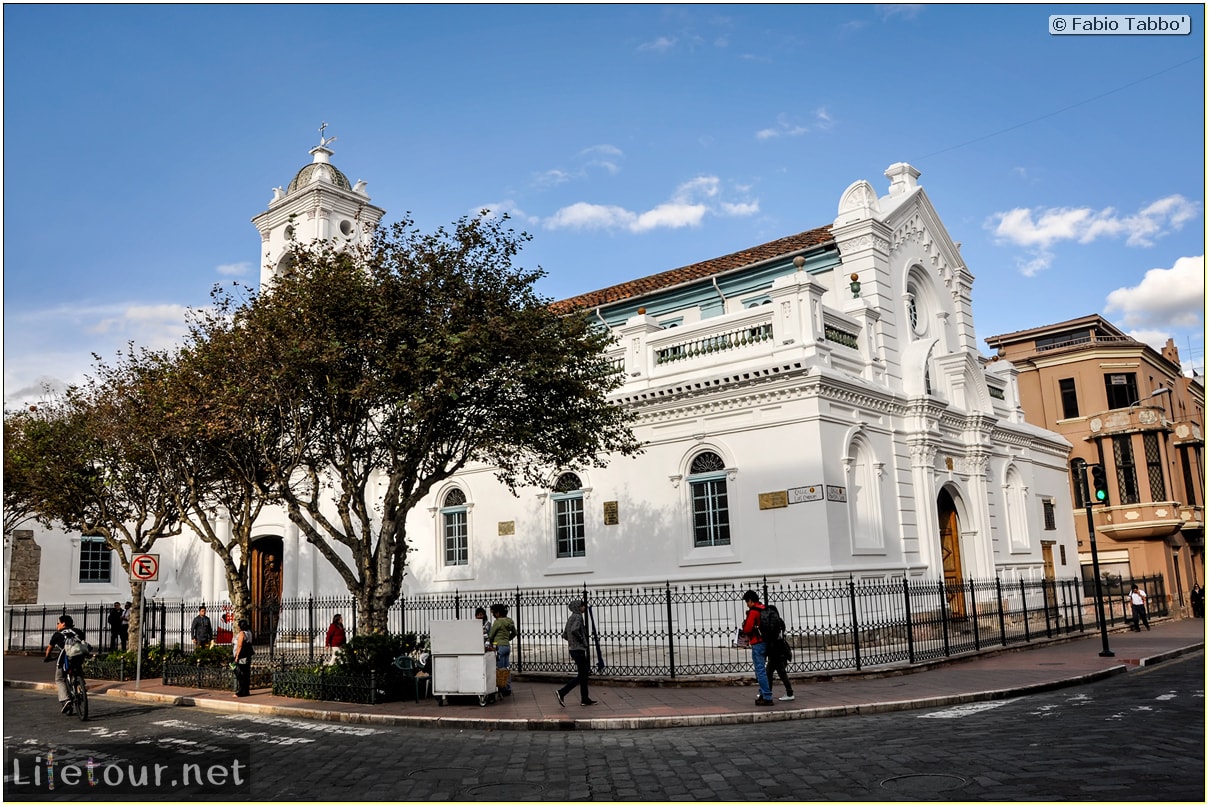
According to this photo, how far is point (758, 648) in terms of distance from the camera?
1412 centimetres

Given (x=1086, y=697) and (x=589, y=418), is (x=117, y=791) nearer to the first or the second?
(x=589, y=418)

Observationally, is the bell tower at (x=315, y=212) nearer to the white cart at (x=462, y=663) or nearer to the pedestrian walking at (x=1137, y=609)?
the white cart at (x=462, y=663)

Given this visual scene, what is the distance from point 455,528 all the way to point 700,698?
13.9 meters

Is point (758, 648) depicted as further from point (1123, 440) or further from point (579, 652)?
point (1123, 440)

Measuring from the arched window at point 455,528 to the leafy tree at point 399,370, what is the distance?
9.55 m

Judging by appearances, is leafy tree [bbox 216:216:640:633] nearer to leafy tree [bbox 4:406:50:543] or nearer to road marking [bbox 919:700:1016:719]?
road marking [bbox 919:700:1016:719]

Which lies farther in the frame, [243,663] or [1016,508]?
[1016,508]

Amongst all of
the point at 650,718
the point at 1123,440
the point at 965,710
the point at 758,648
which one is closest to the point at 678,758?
the point at 650,718

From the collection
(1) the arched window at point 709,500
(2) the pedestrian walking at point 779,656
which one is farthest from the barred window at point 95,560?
(2) the pedestrian walking at point 779,656

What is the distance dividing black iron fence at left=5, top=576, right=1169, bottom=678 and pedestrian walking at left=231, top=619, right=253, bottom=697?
2246 mm

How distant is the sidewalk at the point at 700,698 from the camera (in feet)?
43.5

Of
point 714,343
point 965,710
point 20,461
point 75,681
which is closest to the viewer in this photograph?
point 965,710

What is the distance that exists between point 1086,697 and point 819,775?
7.35 m

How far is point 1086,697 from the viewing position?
45.4ft
